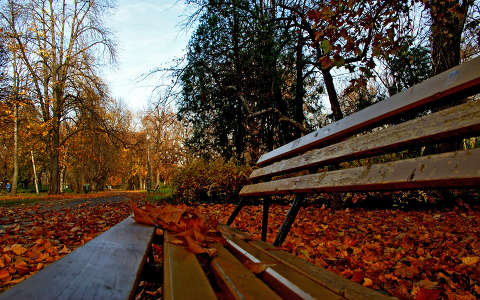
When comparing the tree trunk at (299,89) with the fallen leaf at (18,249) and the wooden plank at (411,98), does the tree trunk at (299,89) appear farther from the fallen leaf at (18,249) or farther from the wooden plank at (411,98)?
the fallen leaf at (18,249)

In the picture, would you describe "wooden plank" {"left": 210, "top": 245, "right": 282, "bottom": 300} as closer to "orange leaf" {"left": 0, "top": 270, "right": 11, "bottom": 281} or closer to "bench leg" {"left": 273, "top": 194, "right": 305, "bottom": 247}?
"bench leg" {"left": 273, "top": 194, "right": 305, "bottom": 247}

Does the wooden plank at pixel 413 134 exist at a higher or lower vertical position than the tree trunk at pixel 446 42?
lower

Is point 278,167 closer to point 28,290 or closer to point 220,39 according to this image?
point 28,290

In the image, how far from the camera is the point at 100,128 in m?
12.2

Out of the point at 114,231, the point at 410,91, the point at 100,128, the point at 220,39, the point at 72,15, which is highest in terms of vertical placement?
the point at 72,15

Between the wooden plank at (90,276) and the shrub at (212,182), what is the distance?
5.44 meters

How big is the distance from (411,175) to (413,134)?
18 cm

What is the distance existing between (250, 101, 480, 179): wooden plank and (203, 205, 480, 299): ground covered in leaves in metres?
1.11

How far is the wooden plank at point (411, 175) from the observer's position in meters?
0.72

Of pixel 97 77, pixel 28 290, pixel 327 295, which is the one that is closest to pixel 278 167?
pixel 327 295

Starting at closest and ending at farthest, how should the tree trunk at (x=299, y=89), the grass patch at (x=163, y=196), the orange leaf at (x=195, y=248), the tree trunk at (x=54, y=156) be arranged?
the orange leaf at (x=195, y=248), the tree trunk at (x=299, y=89), the grass patch at (x=163, y=196), the tree trunk at (x=54, y=156)

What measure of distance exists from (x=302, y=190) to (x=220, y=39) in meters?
8.34

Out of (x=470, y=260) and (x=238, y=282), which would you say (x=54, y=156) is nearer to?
(x=238, y=282)

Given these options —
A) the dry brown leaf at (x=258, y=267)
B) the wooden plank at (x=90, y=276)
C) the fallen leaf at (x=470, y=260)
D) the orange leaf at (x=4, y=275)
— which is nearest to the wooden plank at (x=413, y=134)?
the dry brown leaf at (x=258, y=267)
